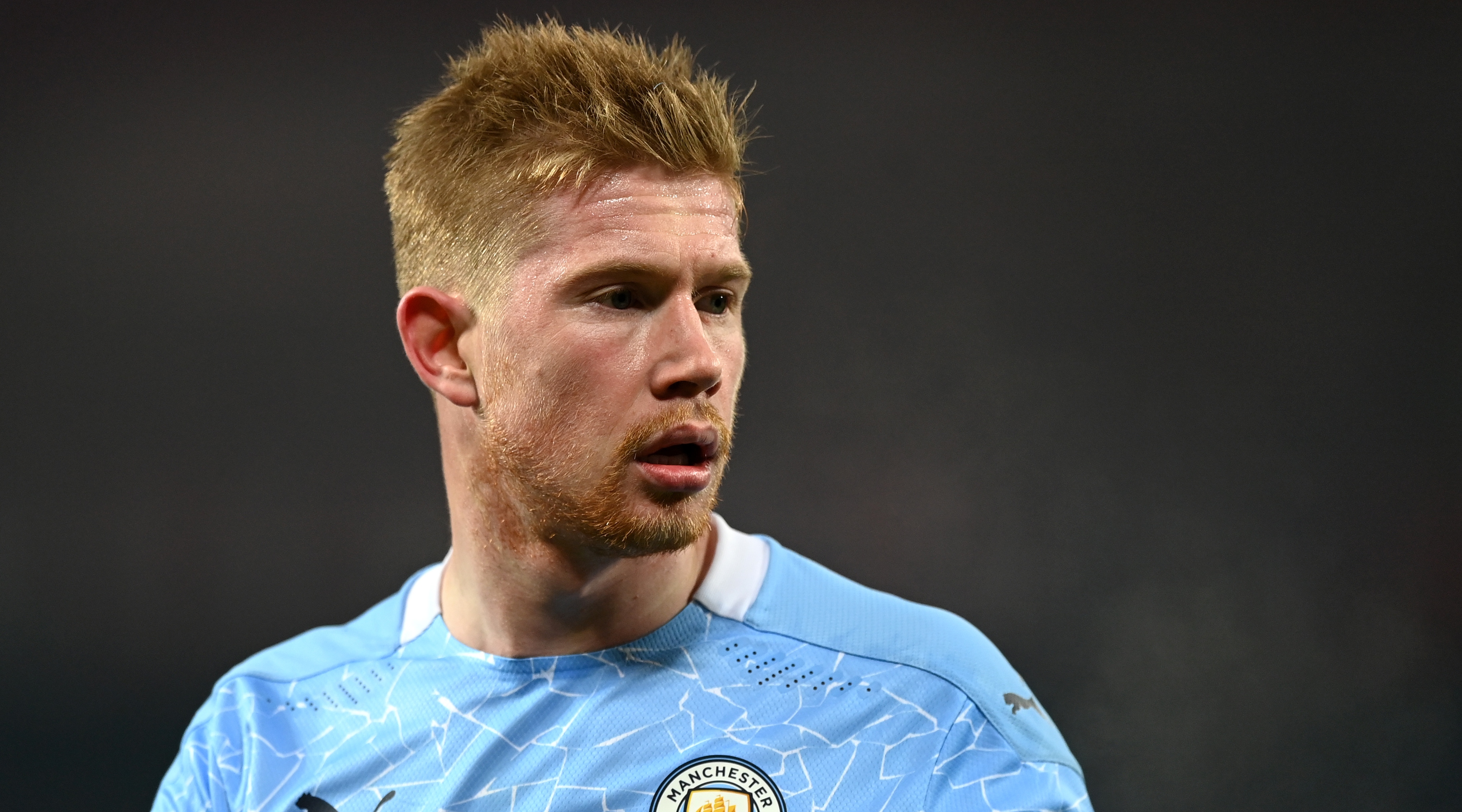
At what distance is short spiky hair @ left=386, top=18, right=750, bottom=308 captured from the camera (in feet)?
5.86

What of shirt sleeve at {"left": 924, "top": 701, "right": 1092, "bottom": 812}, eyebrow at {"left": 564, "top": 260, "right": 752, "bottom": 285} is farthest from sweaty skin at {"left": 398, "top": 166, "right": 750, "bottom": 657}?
shirt sleeve at {"left": 924, "top": 701, "right": 1092, "bottom": 812}

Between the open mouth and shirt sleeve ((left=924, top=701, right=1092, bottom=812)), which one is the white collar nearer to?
the open mouth

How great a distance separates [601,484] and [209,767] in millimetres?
912

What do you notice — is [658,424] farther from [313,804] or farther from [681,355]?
[313,804]

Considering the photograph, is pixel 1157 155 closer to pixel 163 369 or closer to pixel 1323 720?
pixel 1323 720

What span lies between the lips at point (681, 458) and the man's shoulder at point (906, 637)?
0.30m

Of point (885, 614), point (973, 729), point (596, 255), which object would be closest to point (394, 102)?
point (596, 255)

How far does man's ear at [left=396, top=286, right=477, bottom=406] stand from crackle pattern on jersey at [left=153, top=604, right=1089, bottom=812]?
43 cm

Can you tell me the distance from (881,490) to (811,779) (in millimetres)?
1304

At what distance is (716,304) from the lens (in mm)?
1839

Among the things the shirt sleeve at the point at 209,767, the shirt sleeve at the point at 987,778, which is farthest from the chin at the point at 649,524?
the shirt sleeve at the point at 209,767

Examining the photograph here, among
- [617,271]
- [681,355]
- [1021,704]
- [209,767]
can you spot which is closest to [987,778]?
[1021,704]

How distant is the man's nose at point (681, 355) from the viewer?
171 centimetres

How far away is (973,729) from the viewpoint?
182 cm
